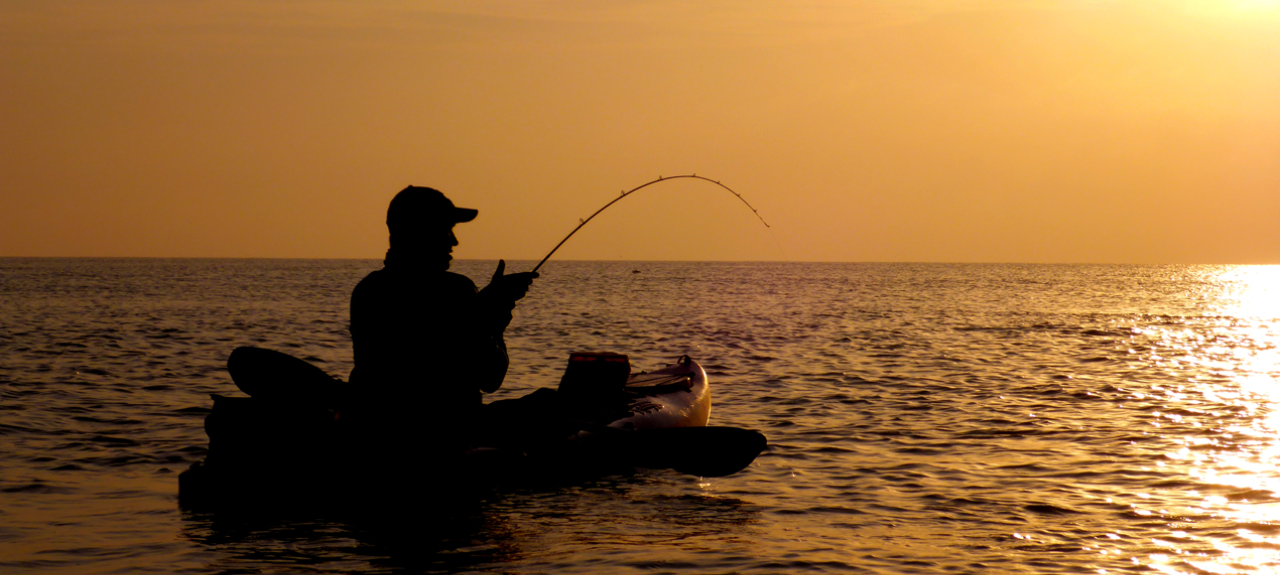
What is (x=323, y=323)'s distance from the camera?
106ft

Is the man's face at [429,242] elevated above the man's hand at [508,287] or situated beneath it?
elevated above

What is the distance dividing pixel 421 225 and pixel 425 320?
1.88ft

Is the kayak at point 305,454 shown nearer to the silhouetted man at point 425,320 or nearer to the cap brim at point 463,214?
the silhouetted man at point 425,320

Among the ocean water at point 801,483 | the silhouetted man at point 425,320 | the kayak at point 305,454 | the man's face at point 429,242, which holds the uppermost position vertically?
the man's face at point 429,242

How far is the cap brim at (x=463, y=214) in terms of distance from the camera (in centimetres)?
696

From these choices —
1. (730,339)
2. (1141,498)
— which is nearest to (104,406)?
(1141,498)

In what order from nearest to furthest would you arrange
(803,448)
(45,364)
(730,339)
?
(803,448) < (45,364) < (730,339)

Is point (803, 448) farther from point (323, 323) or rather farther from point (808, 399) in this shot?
point (323, 323)

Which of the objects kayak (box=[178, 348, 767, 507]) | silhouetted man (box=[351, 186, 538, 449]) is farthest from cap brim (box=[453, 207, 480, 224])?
kayak (box=[178, 348, 767, 507])

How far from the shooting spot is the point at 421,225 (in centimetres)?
680

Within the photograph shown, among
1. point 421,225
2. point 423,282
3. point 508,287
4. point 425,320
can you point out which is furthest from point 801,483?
point 421,225

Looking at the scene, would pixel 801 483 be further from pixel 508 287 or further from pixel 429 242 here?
pixel 429 242

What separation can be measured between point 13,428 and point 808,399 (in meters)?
9.25

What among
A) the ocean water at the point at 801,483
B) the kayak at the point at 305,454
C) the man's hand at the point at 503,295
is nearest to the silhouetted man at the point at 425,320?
the man's hand at the point at 503,295
